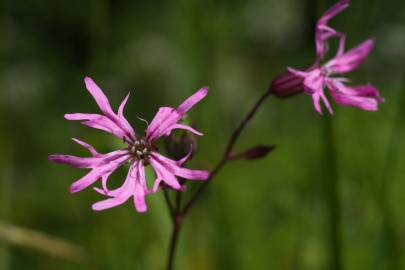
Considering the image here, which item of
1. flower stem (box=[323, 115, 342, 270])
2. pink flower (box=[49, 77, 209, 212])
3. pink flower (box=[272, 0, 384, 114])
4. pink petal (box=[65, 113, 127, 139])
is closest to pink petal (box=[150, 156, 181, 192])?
pink flower (box=[49, 77, 209, 212])

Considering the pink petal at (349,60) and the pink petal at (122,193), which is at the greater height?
the pink petal at (349,60)

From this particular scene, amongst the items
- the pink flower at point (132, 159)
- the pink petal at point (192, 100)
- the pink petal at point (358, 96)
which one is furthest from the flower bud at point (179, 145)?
the pink petal at point (358, 96)

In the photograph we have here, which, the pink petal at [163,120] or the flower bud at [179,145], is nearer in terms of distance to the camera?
the pink petal at [163,120]

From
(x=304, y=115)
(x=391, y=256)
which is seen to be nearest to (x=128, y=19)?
(x=304, y=115)

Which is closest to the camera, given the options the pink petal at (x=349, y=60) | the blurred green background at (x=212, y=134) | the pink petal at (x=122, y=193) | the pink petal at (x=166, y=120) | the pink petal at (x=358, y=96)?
the pink petal at (x=122, y=193)

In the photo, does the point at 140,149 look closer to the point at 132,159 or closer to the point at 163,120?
the point at 132,159

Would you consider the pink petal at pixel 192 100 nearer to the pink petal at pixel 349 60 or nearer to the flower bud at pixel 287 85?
the flower bud at pixel 287 85

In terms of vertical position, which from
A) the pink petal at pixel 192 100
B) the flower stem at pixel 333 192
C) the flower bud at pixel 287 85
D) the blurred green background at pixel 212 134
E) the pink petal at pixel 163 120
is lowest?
the blurred green background at pixel 212 134
